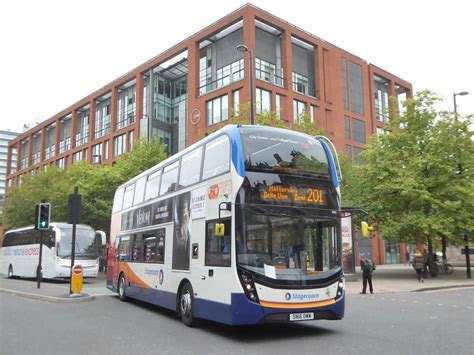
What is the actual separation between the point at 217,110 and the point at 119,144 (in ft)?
65.4

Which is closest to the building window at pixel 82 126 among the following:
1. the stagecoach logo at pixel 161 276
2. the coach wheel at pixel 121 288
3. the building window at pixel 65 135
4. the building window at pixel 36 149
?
the building window at pixel 65 135

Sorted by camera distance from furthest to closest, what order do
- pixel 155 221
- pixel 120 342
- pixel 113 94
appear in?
pixel 113 94 < pixel 155 221 < pixel 120 342

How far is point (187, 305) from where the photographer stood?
10594 mm

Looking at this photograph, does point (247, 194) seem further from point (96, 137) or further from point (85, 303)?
point (96, 137)

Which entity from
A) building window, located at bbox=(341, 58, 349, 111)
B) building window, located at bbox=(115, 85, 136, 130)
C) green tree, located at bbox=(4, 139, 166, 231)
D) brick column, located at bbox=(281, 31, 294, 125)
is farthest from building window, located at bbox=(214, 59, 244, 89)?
building window, located at bbox=(115, 85, 136, 130)

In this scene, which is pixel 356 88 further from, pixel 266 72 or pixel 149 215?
pixel 149 215

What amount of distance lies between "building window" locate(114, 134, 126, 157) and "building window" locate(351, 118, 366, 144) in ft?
87.6

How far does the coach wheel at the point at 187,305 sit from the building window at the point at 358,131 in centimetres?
4401

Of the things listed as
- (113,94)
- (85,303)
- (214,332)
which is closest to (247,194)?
(214,332)

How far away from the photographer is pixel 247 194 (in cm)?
901

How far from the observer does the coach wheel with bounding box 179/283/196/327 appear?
33.9 ft

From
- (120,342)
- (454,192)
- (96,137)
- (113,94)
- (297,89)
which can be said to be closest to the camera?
(120,342)

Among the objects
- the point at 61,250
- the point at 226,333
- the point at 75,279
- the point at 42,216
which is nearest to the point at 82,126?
the point at 61,250

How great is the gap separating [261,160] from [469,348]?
15.7 feet
